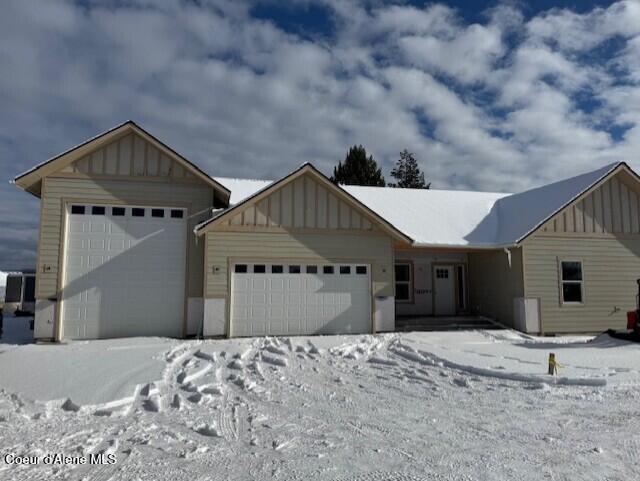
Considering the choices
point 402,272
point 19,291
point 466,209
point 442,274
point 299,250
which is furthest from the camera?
point 19,291

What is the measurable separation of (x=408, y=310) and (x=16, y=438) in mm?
13761

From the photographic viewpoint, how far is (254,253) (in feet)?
42.4

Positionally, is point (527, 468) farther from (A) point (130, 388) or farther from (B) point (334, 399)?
(A) point (130, 388)

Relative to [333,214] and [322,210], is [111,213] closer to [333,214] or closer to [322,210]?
[322,210]

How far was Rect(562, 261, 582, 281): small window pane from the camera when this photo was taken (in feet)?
48.6

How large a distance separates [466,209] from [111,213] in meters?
13.3

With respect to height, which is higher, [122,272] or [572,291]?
[122,272]

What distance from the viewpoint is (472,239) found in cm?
1580

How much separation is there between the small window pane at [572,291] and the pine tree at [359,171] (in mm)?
26426

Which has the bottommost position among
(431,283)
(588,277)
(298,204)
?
(431,283)

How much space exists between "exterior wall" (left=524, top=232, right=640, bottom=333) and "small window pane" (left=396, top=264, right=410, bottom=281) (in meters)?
4.34

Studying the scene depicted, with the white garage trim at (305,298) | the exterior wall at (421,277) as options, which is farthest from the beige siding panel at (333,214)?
the exterior wall at (421,277)

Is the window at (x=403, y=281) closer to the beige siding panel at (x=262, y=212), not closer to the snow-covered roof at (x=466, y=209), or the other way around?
the snow-covered roof at (x=466, y=209)

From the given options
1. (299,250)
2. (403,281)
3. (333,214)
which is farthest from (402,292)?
(299,250)
